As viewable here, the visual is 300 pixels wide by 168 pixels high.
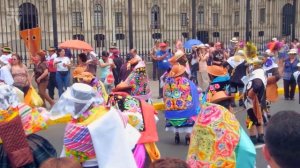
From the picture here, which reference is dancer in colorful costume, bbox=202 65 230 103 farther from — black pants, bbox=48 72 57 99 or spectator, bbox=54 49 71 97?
black pants, bbox=48 72 57 99

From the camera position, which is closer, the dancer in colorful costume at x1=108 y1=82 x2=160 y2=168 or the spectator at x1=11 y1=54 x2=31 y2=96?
the dancer in colorful costume at x1=108 y1=82 x2=160 y2=168

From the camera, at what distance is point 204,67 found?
13.7m

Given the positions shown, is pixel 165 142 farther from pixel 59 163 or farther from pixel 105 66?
pixel 59 163

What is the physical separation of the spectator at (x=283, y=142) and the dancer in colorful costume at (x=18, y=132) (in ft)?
9.36

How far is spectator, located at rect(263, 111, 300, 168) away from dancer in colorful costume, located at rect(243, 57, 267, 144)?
19.0 ft

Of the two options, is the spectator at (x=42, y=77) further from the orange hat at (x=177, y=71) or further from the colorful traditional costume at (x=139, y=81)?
the orange hat at (x=177, y=71)

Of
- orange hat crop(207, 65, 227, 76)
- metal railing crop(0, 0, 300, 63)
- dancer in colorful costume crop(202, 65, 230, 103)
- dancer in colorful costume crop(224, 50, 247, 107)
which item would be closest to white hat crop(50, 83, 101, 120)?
dancer in colorful costume crop(202, 65, 230, 103)

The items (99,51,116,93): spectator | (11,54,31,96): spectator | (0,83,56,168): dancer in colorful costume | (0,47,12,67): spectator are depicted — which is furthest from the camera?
(99,51,116,93): spectator

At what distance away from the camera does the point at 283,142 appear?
7.53ft

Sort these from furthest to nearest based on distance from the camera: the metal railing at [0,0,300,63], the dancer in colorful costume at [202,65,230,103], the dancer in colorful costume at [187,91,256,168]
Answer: the metal railing at [0,0,300,63] → the dancer in colorful costume at [202,65,230,103] → the dancer in colorful costume at [187,91,256,168]

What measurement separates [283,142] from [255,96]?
235 inches

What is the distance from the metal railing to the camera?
19344 mm

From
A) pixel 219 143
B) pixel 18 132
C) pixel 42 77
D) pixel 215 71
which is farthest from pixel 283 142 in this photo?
pixel 42 77

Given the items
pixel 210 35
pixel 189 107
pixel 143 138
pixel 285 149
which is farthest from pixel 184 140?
pixel 210 35
